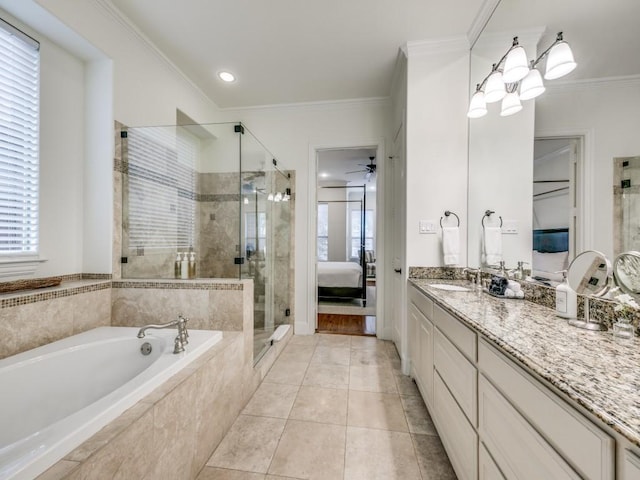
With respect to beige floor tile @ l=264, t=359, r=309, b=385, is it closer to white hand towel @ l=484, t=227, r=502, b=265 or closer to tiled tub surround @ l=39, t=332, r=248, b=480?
tiled tub surround @ l=39, t=332, r=248, b=480

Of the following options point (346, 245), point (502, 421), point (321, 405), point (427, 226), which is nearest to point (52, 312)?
point (321, 405)

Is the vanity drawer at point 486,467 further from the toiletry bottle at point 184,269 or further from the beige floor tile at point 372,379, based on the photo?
the toiletry bottle at point 184,269

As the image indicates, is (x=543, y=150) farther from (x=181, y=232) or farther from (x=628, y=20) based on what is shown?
(x=181, y=232)

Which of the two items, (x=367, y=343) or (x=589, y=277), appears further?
(x=367, y=343)

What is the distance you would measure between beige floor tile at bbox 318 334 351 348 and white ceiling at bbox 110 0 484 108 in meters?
2.78

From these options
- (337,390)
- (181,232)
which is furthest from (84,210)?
(337,390)

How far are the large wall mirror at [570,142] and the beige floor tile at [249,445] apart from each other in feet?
5.74

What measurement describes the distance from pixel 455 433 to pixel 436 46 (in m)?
2.65

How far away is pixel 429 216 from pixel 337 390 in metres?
1.56

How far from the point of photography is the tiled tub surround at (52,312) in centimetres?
131

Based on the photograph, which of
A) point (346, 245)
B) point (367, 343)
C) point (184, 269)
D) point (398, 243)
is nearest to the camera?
point (184, 269)

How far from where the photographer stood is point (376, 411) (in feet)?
5.64

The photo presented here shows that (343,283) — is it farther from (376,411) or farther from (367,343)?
(376,411)

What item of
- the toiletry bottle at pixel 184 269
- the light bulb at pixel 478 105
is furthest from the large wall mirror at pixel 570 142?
the toiletry bottle at pixel 184 269
